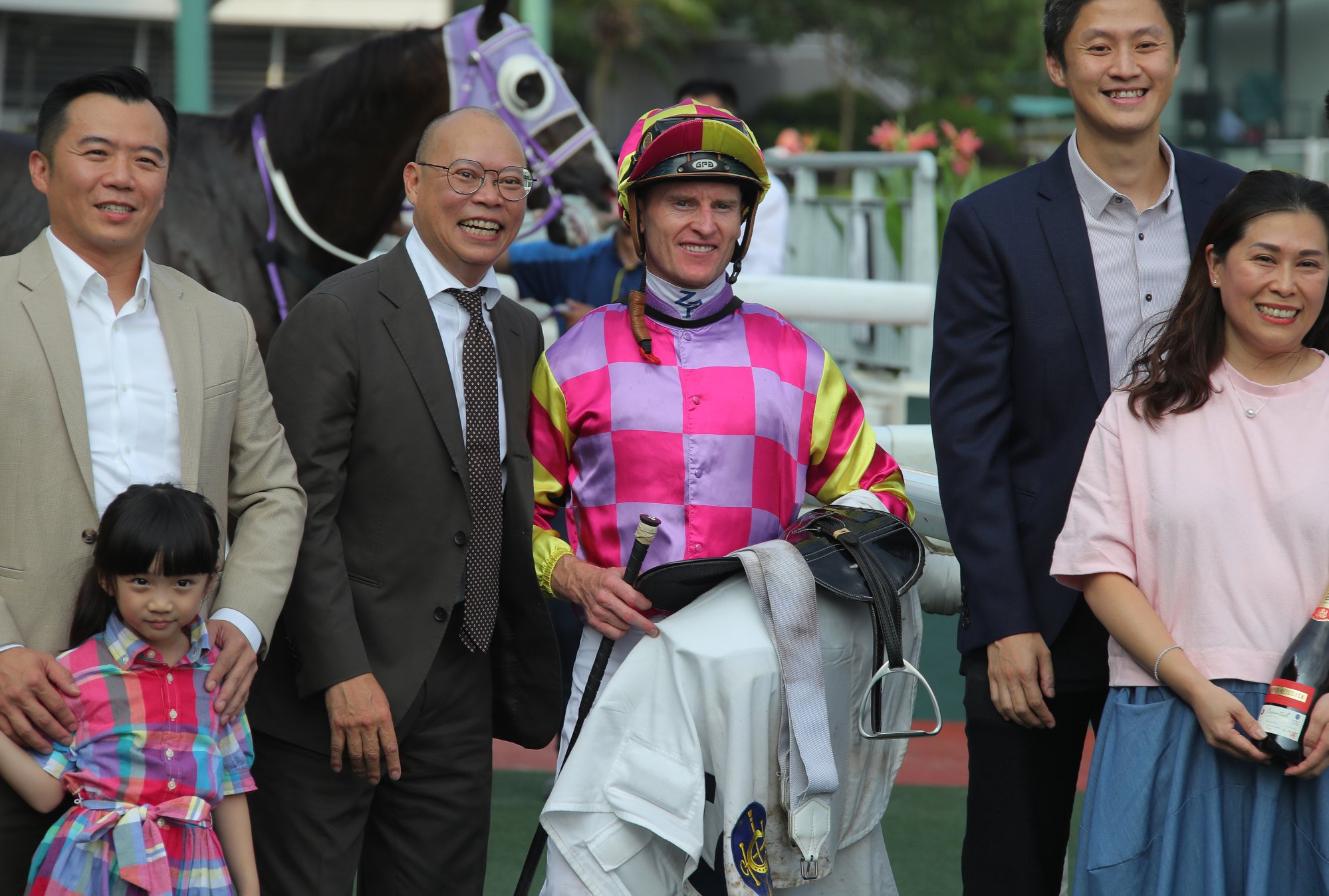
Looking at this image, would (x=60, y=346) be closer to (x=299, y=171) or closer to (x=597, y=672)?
(x=597, y=672)

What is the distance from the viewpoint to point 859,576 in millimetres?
2350

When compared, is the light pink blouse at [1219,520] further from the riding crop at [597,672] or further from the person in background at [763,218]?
the person in background at [763,218]

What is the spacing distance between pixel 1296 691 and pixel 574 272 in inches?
133

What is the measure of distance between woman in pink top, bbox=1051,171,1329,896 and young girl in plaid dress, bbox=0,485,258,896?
141 cm

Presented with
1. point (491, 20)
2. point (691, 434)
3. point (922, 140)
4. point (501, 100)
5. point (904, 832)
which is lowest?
point (904, 832)

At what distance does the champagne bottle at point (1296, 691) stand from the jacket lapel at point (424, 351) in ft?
4.65

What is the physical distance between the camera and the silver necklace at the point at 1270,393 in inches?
90.0

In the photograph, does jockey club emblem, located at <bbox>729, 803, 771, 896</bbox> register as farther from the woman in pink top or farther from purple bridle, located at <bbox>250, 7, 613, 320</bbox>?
purple bridle, located at <bbox>250, 7, 613, 320</bbox>

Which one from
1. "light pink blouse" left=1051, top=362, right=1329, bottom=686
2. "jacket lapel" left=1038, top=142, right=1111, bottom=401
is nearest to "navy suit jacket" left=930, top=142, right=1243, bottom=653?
"jacket lapel" left=1038, top=142, right=1111, bottom=401

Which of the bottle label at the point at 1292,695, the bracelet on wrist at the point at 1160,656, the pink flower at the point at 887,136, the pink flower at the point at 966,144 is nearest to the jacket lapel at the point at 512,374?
the bracelet on wrist at the point at 1160,656

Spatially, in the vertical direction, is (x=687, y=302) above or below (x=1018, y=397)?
above

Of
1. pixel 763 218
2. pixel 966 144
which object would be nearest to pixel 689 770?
pixel 763 218

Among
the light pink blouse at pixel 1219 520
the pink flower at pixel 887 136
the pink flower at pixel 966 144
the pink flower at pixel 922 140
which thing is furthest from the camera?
the pink flower at pixel 887 136

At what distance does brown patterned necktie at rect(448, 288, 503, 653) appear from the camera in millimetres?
2635
